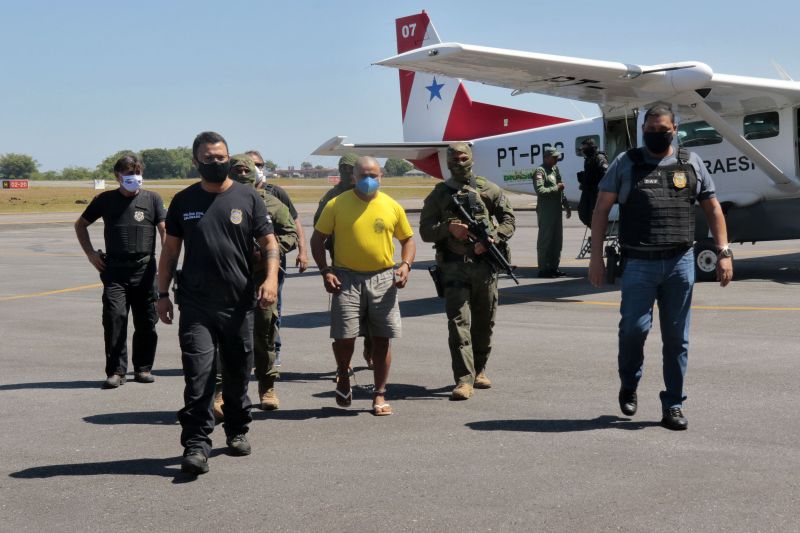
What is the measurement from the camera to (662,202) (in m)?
6.00

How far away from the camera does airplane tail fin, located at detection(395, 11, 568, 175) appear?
19.8 meters

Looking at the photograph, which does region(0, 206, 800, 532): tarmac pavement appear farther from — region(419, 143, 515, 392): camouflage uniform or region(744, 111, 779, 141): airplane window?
region(744, 111, 779, 141): airplane window

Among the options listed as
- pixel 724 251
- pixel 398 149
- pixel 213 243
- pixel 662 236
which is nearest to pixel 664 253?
pixel 662 236

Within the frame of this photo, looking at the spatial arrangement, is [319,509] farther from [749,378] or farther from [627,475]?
[749,378]

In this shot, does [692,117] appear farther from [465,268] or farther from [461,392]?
[461,392]

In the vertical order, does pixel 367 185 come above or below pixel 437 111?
below

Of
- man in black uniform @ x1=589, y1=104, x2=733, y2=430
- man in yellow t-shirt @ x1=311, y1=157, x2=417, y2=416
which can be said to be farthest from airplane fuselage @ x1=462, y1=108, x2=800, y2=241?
man in yellow t-shirt @ x1=311, y1=157, x2=417, y2=416

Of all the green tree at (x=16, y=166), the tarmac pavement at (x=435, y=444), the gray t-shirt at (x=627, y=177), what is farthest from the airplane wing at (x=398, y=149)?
the green tree at (x=16, y=166)

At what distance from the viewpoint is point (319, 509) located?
4676mm

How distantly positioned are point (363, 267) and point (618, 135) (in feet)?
33.6

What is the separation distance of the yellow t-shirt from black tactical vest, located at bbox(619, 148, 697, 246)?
162 centimetres

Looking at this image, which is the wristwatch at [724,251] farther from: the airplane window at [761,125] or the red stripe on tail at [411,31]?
the red stripe on tail at [411,31]

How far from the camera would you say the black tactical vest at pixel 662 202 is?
5980mm

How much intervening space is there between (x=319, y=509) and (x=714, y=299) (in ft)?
27.7
